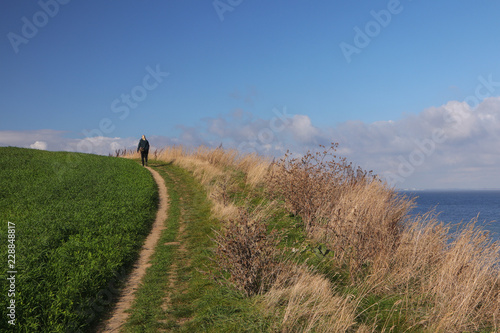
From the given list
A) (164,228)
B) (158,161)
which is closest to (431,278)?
(164,228)

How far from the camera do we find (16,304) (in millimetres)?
5184

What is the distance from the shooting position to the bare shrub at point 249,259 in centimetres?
588

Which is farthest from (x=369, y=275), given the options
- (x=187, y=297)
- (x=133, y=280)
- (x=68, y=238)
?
(x=68, y=238)

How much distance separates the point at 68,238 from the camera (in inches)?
351

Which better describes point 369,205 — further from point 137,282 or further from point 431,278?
point 137,282

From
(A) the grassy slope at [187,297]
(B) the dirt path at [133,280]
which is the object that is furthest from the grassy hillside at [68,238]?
(A) the grassy slope at [187,297]

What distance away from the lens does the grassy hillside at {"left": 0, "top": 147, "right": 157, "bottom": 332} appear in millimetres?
5434

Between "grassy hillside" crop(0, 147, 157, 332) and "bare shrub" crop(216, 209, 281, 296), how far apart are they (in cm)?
249

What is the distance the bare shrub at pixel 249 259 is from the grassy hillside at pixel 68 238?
249cm

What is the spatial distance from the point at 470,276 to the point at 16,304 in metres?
7.68

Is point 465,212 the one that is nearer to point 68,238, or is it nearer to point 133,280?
point 133,280

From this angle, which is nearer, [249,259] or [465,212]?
[249,259]

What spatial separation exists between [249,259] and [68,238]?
576cm

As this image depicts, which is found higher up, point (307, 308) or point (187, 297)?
point (307, 308)
